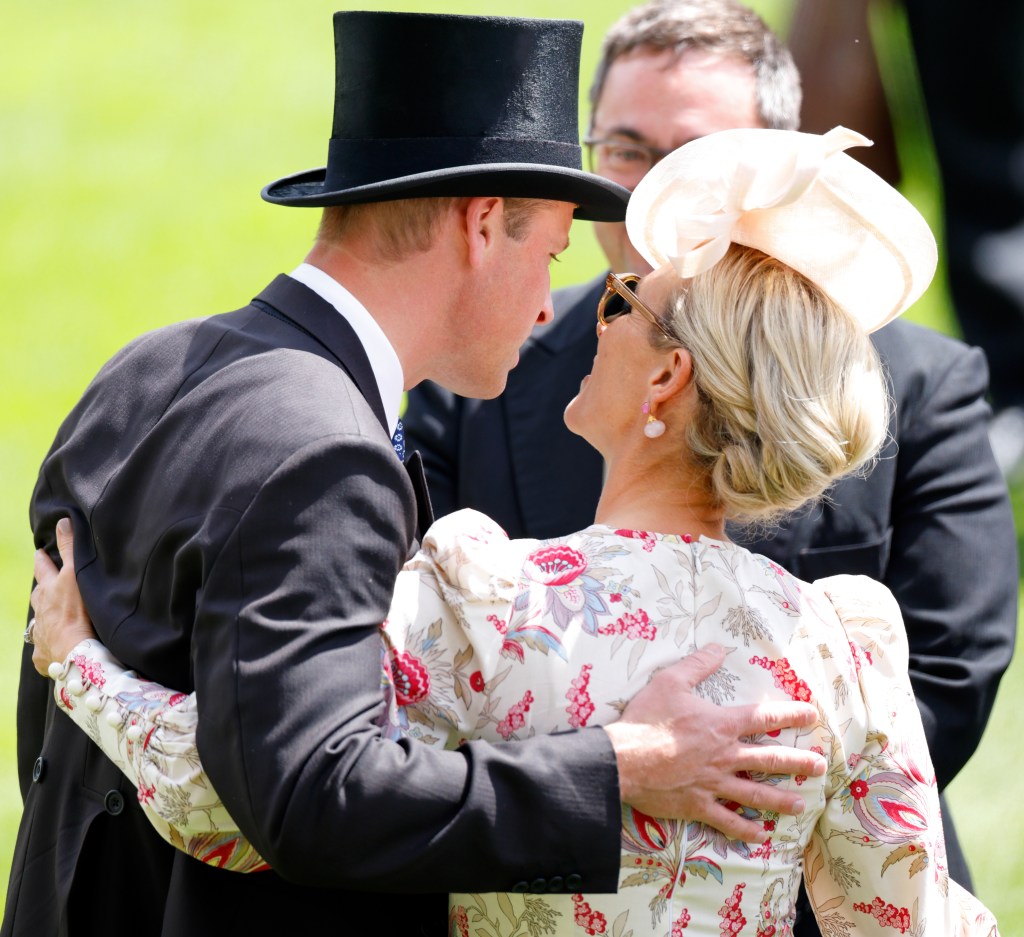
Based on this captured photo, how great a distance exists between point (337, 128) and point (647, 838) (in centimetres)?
124

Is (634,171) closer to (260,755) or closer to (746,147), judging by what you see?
(746,147)

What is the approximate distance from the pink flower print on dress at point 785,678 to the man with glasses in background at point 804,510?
97cm

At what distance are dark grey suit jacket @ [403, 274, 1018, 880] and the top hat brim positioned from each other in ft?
2.82

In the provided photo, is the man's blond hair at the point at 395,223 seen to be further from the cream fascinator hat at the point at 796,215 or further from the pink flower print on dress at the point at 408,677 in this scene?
the pink flower print on dress at the point at 408,677

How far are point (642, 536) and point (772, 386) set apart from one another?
0.93 ft

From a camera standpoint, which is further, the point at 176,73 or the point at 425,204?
the point at 176,73

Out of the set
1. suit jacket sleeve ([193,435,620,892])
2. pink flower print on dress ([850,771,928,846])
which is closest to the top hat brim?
suit jacket sleeve ([193,435,620,892])

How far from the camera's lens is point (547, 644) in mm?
2094

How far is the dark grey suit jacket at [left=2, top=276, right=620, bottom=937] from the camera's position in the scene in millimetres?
1875

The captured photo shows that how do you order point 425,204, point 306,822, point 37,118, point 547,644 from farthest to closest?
point 37,118, point 425,204, point 547,644, point 306,822

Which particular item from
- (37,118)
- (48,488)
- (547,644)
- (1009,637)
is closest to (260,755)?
(547,644)

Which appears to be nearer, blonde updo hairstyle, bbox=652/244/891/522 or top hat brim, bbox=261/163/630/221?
blonde updo hairstyle, bbox=652/244/891/522

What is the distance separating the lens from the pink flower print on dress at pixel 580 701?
6.84ft

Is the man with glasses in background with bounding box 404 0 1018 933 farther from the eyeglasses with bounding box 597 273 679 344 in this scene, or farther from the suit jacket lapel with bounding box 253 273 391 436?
the suit jacket lapel with bounding box 253 273 391 436
